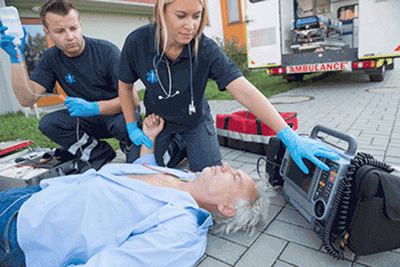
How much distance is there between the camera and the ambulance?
6.30 m

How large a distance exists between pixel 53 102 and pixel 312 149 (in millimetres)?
9307

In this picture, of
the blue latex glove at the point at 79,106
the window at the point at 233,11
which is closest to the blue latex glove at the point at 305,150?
the blue latex glove at the point at 79,106

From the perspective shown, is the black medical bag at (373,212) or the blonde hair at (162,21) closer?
the black medical bag at (373,212)

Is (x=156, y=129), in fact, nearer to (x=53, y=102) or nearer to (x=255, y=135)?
(x=255, y=135)

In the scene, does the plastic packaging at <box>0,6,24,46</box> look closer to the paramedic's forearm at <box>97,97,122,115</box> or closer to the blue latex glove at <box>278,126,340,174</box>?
the paramedic's forearm at <box>97,97,122,115</box>

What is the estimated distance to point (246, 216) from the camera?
1.78 m

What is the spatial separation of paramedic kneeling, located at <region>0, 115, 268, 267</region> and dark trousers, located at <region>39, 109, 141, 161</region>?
4.66 feet

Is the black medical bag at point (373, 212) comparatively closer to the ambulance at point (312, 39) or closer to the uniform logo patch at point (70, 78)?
the uniform logo patch at point (70, 78)

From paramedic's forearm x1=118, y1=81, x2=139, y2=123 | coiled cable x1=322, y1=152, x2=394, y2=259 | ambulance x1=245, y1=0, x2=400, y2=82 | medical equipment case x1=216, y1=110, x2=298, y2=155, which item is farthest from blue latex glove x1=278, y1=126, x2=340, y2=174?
ambulance x1=245, y1=0, x2=400, y2=82

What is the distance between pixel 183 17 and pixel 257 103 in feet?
2.73

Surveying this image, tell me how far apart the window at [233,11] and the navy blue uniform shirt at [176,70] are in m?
15.9

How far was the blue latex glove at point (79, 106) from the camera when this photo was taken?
9.33 ft

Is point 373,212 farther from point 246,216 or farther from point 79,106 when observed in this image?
point 79,106

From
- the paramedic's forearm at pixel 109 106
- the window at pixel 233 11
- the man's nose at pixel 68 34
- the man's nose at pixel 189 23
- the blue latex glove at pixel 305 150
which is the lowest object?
the blue latex glove at pixel 305 150
